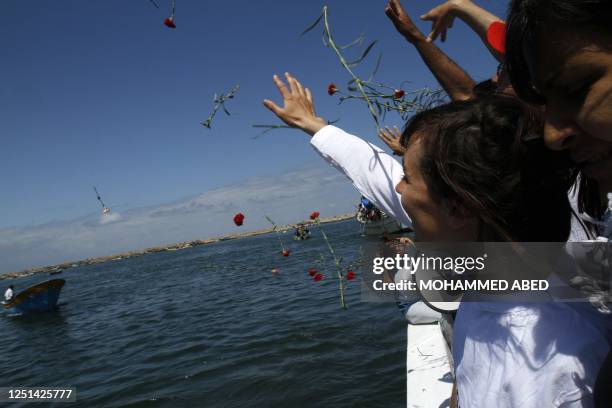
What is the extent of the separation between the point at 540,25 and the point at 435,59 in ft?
3.96

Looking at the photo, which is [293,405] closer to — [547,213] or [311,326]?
[311,326]

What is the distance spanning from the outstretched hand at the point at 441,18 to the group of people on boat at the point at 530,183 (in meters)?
0.82

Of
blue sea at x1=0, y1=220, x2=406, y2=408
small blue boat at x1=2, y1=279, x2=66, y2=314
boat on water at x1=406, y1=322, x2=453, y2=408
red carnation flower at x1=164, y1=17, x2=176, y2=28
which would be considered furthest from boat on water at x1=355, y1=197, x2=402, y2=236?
red carnation flower at x1=164, y1=17, x2=176, y2=28

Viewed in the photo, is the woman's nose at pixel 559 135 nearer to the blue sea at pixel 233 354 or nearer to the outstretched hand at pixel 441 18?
the outstretched hand at pixel 441 18

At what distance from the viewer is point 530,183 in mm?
1132

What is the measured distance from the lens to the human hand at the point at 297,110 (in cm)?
202

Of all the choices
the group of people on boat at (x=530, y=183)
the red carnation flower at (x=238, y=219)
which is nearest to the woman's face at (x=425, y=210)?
the group of people on boat at (x=530, y=183)

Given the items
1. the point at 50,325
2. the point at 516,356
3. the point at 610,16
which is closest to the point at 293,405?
the point at 516,356

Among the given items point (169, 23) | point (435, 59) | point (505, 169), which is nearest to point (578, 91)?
point (505, 169)

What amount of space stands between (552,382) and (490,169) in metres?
0.58

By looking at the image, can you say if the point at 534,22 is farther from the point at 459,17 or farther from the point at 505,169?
the point at 459,17

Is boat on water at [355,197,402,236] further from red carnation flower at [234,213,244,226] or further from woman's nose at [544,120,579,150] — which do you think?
woman's nose at [544,120,579,150]

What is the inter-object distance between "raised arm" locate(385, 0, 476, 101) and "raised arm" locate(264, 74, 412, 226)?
45cm

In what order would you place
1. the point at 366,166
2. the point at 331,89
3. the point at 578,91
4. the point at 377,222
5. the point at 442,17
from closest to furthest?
the point at 578,91
the point at 366,166
the point at 442,17
the point at 331,89
the point at 377,222
